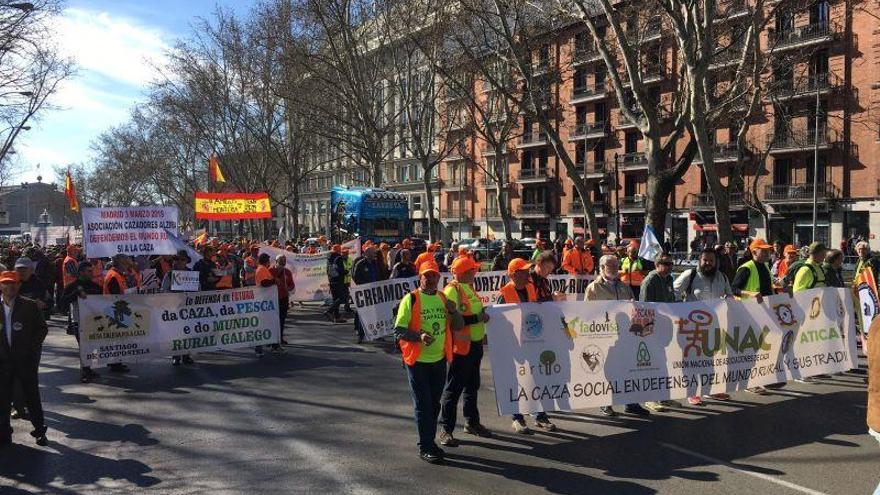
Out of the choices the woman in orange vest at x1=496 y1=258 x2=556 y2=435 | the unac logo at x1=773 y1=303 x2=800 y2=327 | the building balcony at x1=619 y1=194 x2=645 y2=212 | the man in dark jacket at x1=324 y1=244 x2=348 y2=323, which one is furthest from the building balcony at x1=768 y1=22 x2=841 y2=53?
the woman in orange vest at x1=496 y1=258 x2=556 y2=435

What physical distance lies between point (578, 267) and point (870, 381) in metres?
11.1

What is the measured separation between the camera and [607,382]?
22.3ft

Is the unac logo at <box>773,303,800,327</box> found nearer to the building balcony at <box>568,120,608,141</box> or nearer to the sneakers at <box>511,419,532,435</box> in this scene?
the sneakers at <box>511,419,532,435</box>

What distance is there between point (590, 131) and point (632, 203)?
7.23 meters

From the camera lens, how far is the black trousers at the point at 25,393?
643cm

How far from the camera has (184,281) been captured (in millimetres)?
11797

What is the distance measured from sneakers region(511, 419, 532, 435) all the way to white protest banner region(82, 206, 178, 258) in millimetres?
8795

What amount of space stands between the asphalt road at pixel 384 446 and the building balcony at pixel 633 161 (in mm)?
47116

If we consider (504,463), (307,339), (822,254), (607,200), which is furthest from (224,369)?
(607,200)

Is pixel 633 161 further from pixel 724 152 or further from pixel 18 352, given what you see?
pixel 18 352

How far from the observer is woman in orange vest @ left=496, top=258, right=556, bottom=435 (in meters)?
6.69

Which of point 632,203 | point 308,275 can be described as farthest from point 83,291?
point 632,203

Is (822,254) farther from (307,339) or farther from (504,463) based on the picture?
(307,339)

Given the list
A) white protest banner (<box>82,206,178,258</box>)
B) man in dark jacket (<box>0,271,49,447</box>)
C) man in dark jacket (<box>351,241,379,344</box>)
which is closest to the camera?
man in dark jacket (<box>0,271,49,447</box>)
